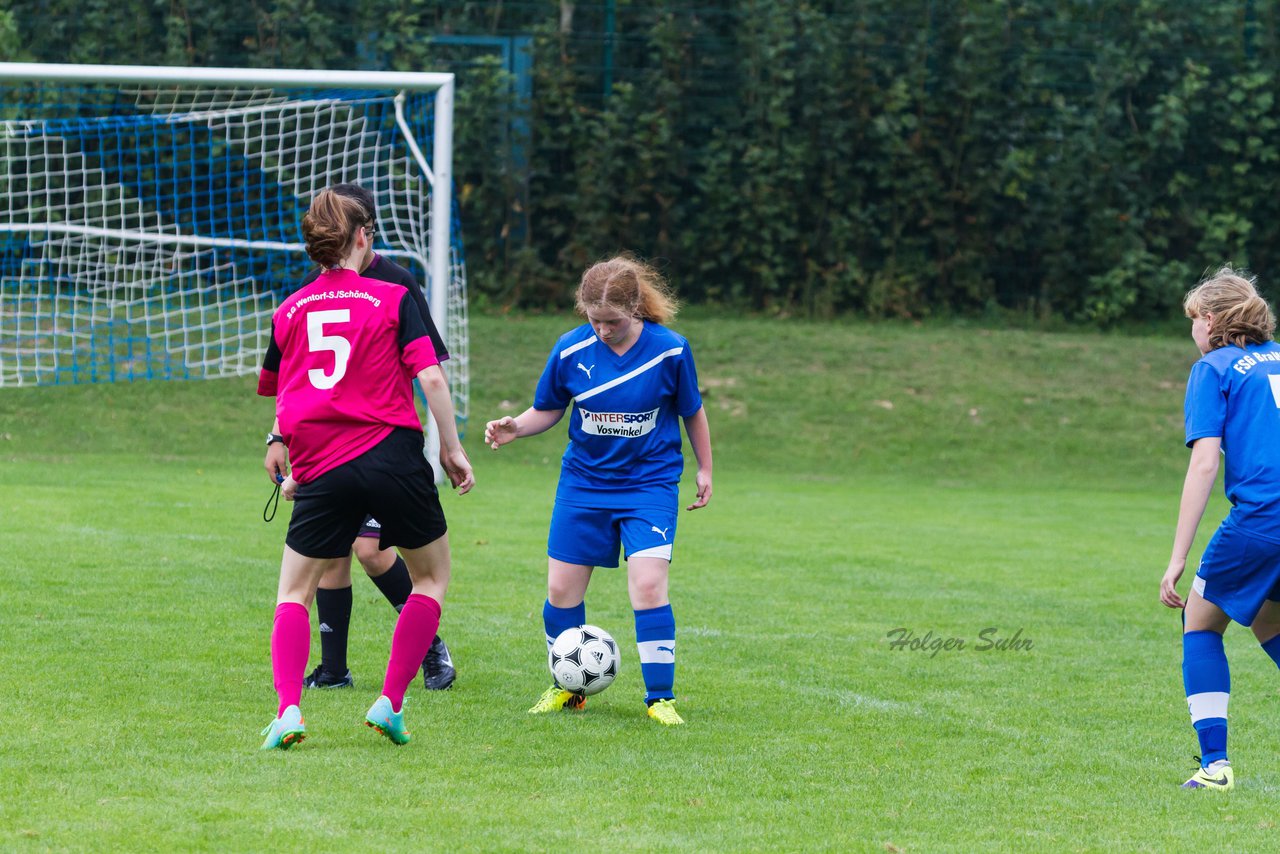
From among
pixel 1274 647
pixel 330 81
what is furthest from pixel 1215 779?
pixel 330 81

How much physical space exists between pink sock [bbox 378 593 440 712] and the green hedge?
15.6 m

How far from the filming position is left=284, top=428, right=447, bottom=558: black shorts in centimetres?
472

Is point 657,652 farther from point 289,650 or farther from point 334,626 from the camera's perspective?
point 289,650

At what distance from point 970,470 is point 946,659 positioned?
9.52 meters

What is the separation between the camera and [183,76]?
35.2 feet

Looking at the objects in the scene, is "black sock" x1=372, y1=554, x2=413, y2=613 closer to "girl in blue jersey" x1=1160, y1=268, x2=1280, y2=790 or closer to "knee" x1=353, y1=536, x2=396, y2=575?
"knee" x1=353, y1=536, x2=396, y2=575

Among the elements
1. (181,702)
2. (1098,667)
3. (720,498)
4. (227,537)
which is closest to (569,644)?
(181,702)

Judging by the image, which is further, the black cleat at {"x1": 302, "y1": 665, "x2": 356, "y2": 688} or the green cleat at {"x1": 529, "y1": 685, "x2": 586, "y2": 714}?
the black cleat at {"x1": 302, "y1": 665, "x2": 356, "y2": 688}

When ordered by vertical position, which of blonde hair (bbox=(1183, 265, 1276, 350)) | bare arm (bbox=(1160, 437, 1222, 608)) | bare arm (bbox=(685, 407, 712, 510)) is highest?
blonde hair (bbox=(1183, 265, 1276, 350))

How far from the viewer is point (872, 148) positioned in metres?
20.9

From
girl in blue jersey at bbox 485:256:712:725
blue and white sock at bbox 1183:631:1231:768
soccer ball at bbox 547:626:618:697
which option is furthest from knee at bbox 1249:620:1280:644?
soccer ball at bbox 547:626:618:697

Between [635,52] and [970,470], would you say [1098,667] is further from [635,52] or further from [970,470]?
[635,52]

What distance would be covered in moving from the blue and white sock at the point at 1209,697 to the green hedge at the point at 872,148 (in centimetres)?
1617

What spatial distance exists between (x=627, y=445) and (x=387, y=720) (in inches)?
55.9
